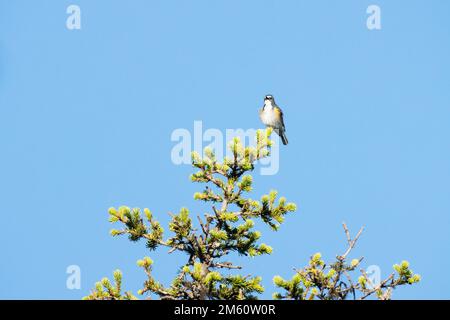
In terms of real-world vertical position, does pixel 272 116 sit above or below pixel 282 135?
above

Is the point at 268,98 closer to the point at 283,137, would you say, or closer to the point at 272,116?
the point at 272,116

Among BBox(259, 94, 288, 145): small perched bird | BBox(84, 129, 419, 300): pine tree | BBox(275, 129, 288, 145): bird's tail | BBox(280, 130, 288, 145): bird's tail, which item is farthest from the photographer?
BBox(280, 130, 288, 145): bird's tail

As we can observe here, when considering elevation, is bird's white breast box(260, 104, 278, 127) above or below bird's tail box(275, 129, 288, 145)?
above

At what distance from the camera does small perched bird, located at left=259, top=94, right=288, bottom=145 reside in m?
22.5

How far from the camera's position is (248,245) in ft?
41.0

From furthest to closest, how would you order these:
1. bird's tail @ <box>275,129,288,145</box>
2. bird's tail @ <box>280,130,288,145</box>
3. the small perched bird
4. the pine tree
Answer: bird's tail @ <box>280,130,288,145</box> → bird's tail @ <box>275,129,288,145</box> → the small perched bird → the pine tree

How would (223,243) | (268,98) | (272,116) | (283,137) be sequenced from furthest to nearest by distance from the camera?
(283,137), (268,98), (272,116), (223,243)

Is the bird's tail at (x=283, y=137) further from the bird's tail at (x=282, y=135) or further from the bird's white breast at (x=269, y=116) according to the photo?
the bird's white breast at (x=269, y=116)

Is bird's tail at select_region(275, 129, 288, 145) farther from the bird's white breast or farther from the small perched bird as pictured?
the bird's white breast

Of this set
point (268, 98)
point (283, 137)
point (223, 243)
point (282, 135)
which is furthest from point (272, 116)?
point (223, 243)

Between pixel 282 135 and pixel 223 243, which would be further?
pixel 282 135

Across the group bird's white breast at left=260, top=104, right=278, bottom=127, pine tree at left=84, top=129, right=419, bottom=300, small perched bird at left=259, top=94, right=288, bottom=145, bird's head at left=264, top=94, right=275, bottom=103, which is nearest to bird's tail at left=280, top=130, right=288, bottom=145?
small perched bird at left=259, top=94, right=288, bottom=145

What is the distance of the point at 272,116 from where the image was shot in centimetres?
2258

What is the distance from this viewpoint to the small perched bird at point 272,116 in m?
22.5
